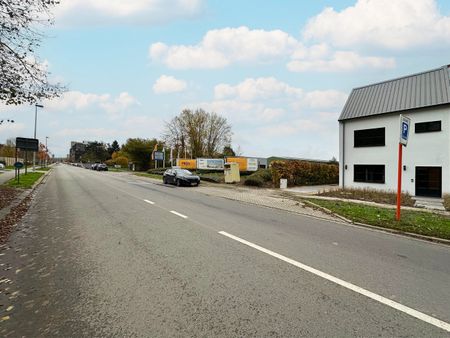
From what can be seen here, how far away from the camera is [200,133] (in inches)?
2050

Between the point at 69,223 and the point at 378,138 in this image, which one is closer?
the point at 69,223

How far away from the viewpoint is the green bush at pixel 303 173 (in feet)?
83.2

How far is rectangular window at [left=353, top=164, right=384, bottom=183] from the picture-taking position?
823 inches

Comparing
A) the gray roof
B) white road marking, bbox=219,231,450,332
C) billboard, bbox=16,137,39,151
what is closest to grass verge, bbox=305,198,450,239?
white road marking, bbox=219,231,450,332

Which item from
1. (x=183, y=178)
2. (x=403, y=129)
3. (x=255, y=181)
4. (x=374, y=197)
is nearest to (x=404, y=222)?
(x=403, y=129)

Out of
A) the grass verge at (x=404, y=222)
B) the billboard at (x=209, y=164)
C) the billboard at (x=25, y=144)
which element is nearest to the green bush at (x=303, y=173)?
the grass verge at (x=404, y=222)

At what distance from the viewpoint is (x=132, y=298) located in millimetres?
3732

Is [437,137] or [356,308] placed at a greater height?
[437,137]

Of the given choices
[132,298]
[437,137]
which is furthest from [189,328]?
[437,137]

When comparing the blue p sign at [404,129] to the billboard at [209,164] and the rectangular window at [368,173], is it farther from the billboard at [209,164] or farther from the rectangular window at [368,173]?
the billboard at [209,164]

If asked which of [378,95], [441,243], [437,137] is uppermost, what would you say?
[378,95]

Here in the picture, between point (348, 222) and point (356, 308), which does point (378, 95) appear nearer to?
point (348, 222)

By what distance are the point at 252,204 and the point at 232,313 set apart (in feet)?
35.8

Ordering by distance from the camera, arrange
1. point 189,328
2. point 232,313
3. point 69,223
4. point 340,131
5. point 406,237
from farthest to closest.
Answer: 1. point 340,131
2. point 69,223
3. point 406,237
4. point 232,313
5. point 189,328
